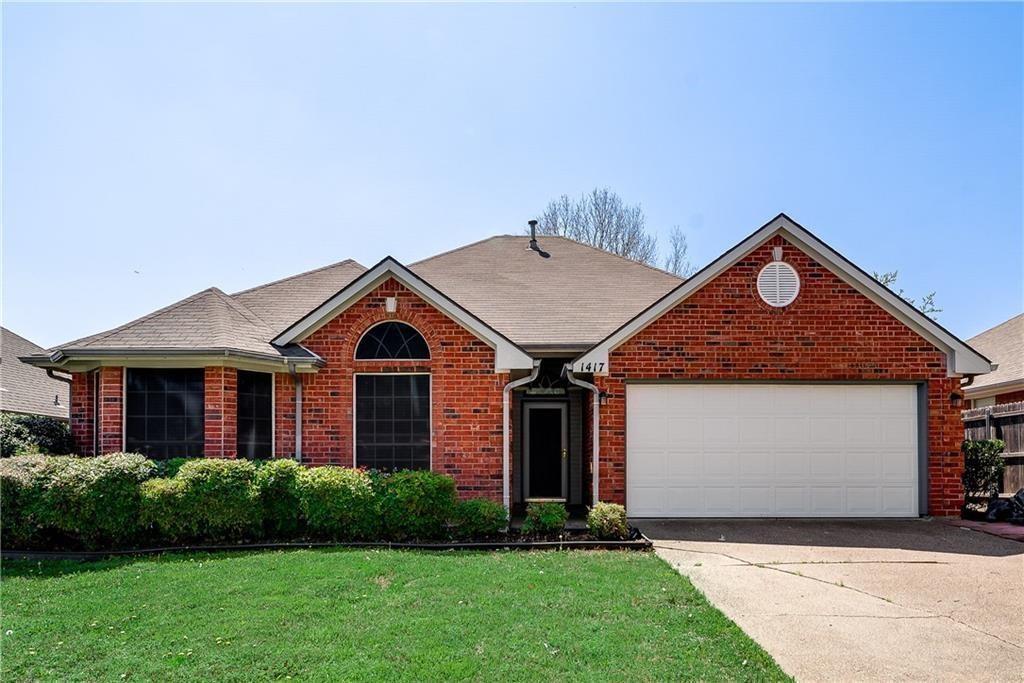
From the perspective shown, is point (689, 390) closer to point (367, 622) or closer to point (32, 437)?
point (367, 622)

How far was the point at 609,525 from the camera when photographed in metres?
9.48

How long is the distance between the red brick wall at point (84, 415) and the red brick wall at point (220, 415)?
87.7 inches

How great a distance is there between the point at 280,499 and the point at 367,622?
4191 mm

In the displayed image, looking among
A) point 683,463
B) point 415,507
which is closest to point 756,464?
point 683,463

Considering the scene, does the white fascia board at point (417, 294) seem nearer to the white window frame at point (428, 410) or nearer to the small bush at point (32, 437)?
the white window frame at point (428, 410)

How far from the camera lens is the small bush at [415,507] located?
373 inches

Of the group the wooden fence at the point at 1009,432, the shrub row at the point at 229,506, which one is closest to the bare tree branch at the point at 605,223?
the wooden fence at the point at 1009,432

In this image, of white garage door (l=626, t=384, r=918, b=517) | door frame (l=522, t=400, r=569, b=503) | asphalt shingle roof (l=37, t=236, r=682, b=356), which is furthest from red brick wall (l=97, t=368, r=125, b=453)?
white garage door (l=626, t=384, r=918, b=517)

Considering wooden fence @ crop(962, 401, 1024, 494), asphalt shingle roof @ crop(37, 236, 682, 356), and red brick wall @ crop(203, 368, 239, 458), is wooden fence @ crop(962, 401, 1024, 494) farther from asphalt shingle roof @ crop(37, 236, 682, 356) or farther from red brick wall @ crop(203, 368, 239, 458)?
red brick wall @ crop(203, 368, 239, 458)

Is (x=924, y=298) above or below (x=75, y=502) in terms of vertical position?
above

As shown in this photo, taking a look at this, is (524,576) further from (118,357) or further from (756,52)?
(756,52)

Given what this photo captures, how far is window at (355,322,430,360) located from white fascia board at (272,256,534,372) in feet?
1.97

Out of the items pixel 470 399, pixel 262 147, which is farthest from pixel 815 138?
pixel 262 147

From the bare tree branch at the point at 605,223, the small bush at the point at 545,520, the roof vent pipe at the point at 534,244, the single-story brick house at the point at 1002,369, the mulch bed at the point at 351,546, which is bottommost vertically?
the mulch bed at the point at 351,546
